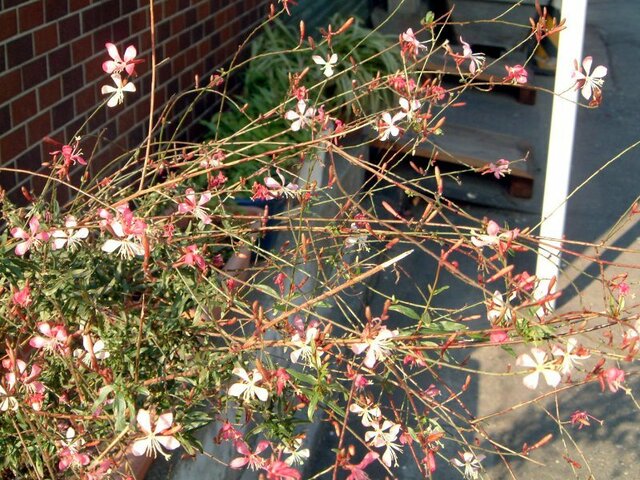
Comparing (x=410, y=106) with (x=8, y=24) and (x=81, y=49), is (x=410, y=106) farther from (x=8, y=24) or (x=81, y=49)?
(x=81, y=49)

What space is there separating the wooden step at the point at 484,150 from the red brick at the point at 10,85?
2.99 metres

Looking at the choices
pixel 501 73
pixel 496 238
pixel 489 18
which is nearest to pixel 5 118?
pixel 496 238

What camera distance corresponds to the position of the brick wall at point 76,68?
10.2ft

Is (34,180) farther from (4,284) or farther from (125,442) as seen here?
(125,442)

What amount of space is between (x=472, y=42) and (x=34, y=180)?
6774mm

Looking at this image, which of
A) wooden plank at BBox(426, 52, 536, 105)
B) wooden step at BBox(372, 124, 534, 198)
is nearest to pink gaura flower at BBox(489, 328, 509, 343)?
wooden step at BBox(372, 124, 534, 198)

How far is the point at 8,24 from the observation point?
120 inches

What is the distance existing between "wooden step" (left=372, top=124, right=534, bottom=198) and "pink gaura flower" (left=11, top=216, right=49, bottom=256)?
3872 mm

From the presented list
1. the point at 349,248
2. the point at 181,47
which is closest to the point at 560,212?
the point at 181,47

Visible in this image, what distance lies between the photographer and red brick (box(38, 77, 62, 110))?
130 inches

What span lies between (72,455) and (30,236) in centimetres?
47

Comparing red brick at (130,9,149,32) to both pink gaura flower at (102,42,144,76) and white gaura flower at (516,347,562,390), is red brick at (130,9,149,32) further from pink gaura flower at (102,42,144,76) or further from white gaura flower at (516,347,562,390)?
white gaura flower at (516,347,562,390)

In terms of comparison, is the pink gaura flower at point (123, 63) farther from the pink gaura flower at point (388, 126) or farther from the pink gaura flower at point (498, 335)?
the pink gaura flower at point (498, 335)

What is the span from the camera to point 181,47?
4.51 m
